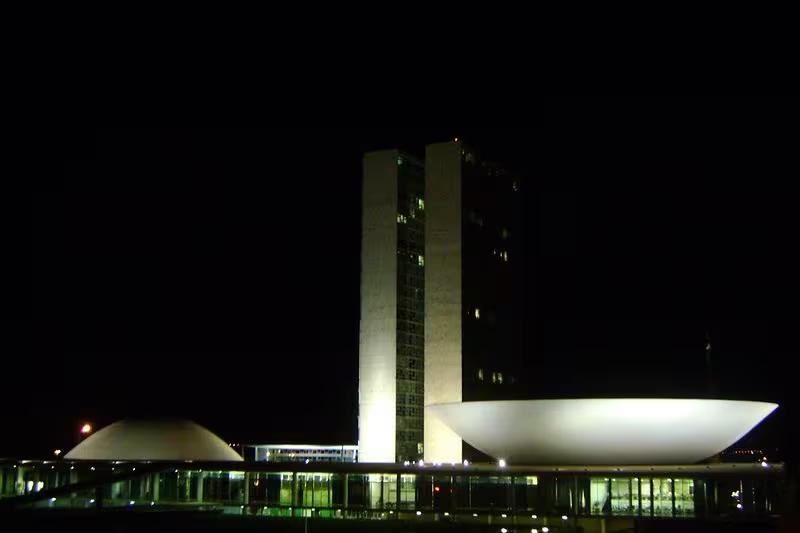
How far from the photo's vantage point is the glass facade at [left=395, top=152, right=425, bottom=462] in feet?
202

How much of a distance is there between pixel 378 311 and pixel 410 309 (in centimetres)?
237

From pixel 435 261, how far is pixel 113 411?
4156cm

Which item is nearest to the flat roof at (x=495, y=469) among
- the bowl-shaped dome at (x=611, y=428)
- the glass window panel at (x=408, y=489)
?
the glass window panel at (x=408, y=489)

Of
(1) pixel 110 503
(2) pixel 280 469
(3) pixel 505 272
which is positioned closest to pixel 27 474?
(1) pixel 110 503

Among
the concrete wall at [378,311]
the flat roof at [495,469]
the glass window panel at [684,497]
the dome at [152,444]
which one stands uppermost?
the concrete wall at [378,311]

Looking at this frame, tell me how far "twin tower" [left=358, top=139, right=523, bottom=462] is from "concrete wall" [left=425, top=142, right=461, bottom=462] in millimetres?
61

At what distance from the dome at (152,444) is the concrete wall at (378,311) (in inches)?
381

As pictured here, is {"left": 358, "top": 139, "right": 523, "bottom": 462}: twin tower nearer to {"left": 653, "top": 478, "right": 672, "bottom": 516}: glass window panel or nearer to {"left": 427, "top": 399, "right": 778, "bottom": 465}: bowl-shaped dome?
{"left": 427, "top": 399, "right": 778, "bottom": 465}: bowl-shaped dome

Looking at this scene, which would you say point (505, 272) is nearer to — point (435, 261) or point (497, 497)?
point (435, 261)

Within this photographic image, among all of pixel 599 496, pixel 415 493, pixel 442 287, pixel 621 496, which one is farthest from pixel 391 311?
pixel 621 496

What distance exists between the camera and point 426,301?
204 ft

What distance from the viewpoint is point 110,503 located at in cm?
3541

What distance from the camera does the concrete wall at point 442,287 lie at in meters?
59.8

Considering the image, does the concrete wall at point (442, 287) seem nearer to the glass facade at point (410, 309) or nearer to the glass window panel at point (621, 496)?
the glass facade at point (410, 309)
